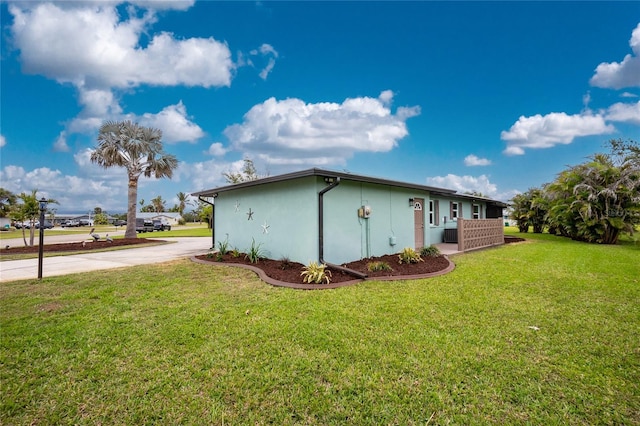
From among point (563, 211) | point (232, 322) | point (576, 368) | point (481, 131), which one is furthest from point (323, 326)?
point (481, 131)

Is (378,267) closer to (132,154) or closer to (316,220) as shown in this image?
(316,220)

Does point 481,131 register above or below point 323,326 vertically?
above

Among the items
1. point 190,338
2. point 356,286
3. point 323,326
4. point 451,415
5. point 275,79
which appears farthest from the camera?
point 275,79

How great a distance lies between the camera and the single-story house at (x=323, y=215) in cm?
733

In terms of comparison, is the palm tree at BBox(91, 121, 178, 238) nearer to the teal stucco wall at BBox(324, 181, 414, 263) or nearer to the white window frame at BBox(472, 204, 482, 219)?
the teal stucco wall at BBox(324, 181, 414, 263)

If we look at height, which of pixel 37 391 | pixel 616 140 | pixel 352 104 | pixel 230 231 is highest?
pixel 352 104

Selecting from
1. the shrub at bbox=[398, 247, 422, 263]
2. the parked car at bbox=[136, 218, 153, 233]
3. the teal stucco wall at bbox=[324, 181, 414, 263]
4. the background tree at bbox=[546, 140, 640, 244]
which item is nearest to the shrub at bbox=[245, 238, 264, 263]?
the teal stucco wall at bbox=[324, 181, 414, 263]

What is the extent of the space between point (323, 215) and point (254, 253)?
285 cm

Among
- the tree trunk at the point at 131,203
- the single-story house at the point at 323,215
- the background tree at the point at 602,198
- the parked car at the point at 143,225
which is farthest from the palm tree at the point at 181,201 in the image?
the background tree at the point at 602,198

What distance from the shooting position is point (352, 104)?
738 inches

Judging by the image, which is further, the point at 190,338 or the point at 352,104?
the point at 352,104

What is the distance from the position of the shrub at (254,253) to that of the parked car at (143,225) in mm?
29032

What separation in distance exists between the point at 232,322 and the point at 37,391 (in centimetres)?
Result: 194

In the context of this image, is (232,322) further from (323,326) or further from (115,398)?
(115,398)
